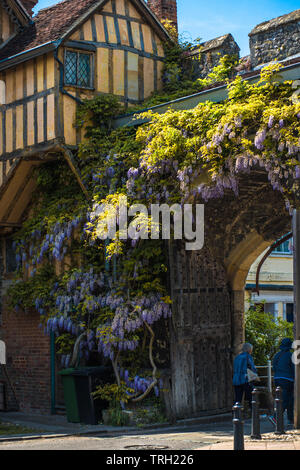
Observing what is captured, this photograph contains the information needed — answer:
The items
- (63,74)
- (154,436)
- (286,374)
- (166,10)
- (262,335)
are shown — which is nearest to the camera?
(154,436)

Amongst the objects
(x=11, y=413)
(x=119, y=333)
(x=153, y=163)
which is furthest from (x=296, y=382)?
(x=11, y=413)

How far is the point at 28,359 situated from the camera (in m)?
16.1

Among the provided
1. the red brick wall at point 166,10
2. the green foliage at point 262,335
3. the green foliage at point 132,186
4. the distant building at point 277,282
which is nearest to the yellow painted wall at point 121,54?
the green foliage at point 132,186

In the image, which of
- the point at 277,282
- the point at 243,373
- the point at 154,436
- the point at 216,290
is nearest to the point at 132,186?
the point at 216,290

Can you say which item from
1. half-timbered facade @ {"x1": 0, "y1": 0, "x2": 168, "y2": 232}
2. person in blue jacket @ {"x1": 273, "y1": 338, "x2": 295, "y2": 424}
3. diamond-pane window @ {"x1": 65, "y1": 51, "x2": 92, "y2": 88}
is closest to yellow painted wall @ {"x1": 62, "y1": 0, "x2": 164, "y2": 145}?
half-timbered facade @ {"x1": 0, "y1": 0, "x2": 168, "y2": 232}

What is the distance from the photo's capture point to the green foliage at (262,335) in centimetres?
1638

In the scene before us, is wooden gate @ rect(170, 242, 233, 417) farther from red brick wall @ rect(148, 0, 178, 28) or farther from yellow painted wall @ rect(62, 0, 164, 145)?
red brick wall @ rect(148, 0, 178, 28)

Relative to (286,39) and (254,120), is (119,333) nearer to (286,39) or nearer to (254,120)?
(254,120)

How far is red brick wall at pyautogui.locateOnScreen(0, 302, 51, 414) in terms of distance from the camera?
15.6 m

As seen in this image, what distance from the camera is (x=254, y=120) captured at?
11844mm

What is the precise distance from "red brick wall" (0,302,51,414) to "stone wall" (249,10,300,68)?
22.6ft

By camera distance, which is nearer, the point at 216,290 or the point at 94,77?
the point at 216,290

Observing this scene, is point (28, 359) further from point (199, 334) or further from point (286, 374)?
point (286, 374)

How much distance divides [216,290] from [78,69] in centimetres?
501
